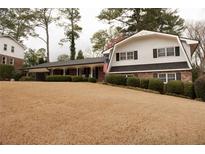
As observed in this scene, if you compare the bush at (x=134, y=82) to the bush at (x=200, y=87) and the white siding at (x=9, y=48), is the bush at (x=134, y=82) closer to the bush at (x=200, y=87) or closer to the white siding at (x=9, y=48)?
the bush at (x=200, y=87)

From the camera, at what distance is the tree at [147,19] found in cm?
3170

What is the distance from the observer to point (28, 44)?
4400 centimetres

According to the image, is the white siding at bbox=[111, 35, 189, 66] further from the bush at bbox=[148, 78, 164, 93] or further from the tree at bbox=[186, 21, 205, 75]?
the tree at bbox=[186, 21, 205, 75]

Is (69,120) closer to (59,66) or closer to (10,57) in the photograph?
(59,66)

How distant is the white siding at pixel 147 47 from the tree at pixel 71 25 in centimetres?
1851

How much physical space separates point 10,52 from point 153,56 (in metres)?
24.2

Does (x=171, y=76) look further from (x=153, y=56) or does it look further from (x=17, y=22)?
(x=17, y=22)

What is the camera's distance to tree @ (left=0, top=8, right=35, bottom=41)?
38125 millimetres

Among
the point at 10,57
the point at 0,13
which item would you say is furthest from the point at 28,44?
the point at 10,57

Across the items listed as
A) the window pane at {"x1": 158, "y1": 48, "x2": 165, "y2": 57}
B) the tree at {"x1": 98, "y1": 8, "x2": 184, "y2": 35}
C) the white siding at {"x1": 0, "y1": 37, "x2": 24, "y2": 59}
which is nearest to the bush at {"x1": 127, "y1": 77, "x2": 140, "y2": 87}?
the window pane at {"x1": 158, "y1": 48, "x2": 165, "y2": 57}

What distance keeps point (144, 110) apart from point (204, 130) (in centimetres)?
259

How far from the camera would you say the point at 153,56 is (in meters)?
20.9

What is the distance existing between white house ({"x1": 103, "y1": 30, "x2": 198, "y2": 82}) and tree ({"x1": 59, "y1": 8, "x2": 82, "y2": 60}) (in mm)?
18185

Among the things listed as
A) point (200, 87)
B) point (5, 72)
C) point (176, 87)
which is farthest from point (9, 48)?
point (200, 87)
